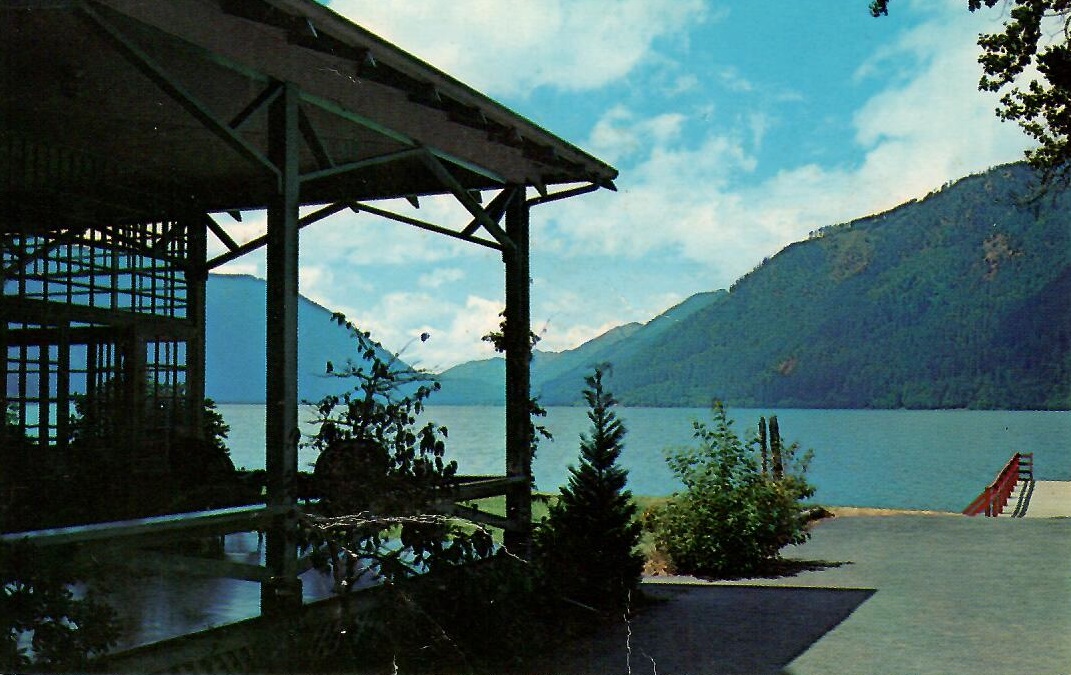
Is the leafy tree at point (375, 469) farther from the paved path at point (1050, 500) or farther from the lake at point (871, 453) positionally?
the lake at point (871, 453)

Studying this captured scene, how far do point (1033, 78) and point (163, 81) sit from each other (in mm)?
15798

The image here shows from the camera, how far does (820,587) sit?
11.3m

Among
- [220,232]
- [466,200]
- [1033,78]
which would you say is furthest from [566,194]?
[1033,78]

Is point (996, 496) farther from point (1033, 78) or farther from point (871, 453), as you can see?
point (871, 453)

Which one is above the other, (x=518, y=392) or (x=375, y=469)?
(x=518, y=392)

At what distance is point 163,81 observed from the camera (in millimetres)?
6258

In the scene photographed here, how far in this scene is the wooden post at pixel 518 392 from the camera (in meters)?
10.2

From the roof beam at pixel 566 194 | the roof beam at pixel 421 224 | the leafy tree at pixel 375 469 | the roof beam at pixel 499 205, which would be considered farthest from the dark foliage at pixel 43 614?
the roof beam at pixel 566 194

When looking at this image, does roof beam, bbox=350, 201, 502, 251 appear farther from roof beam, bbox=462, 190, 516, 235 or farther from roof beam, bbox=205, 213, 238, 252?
roof beam, bbox=205, 213, 238, 252

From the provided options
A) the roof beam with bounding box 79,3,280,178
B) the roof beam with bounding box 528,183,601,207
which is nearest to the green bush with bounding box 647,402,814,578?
the roof beam with bounding box 528,183,601,207

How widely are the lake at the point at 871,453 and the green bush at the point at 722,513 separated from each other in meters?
24.0

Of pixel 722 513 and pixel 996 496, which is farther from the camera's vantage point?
pixel 996 496

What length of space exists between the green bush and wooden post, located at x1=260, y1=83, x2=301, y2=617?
6.70m

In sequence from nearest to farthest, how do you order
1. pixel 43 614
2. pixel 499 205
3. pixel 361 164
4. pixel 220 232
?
1. pixel 43 614
2. pixel 361 164
3. pixel 499 205
4. pixel 220 232
